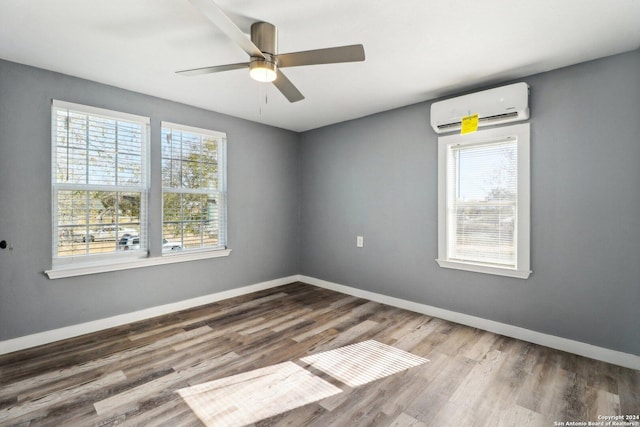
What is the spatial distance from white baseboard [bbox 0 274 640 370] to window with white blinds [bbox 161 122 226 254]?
661mm

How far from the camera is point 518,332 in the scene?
9.12 feet

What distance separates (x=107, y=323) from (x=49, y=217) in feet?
3.75

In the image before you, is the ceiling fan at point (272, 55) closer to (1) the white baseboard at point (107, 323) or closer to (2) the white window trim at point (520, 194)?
(2) the white window trim at point (520, 194)

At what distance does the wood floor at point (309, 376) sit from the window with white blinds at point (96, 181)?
0.90 metres

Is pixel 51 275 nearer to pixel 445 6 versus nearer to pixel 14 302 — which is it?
pixel 14 302

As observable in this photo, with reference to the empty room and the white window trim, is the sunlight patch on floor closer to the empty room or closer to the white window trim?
the empty room

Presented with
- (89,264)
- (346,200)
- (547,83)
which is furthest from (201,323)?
(547,83)

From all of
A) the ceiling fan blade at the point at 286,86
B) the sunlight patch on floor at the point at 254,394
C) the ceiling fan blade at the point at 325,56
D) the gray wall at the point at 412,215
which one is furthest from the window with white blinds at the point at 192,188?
the ceiling fan blade at the point at 325,56

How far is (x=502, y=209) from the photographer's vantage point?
289cm

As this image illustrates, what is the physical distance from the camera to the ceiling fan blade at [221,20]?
4.35 ft

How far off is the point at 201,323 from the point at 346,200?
2.37 meters

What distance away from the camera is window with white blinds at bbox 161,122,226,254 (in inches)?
134

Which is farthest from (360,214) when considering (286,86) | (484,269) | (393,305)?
(286,86)

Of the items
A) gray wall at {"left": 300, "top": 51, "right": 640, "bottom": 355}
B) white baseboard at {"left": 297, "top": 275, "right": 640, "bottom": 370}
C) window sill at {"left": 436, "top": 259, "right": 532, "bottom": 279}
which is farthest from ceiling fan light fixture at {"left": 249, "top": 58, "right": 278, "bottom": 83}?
white baseboard at {"left": 297, "top": 275, "right": 640, "bottom": 370}
